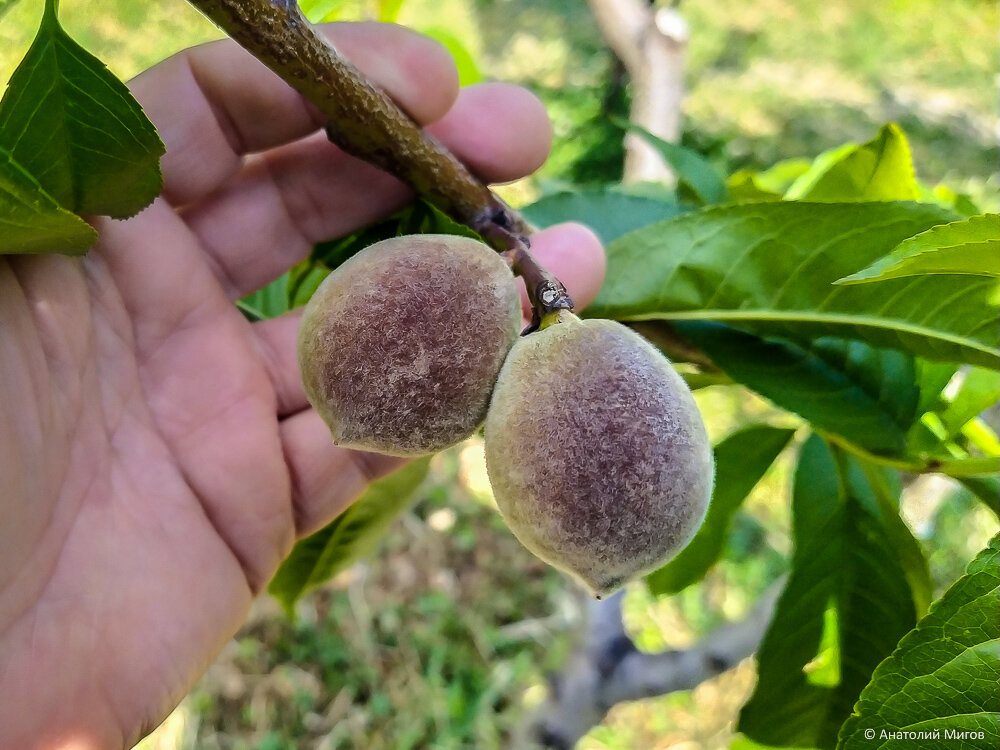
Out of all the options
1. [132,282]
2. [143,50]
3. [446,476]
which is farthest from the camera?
[143,50]

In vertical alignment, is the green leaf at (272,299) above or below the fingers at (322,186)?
below

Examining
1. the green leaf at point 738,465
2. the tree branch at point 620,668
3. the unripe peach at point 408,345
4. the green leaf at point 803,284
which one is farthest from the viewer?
the tree branch at point 620,668

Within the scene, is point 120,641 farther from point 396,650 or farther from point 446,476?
point 446,476

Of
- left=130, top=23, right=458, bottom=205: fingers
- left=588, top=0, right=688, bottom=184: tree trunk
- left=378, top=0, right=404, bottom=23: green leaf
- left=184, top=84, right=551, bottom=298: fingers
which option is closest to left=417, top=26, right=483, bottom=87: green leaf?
left=378, top=0, right=404, bottom=23: green leaf

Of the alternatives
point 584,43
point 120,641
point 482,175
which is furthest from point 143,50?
point 120,641

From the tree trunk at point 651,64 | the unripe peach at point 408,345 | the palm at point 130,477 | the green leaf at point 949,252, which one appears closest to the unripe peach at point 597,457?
the unripe peach at point 408,345

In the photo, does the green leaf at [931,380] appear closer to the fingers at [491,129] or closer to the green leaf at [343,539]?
the fingers at [491,129]
